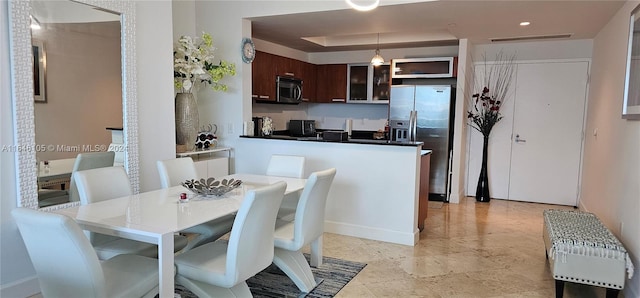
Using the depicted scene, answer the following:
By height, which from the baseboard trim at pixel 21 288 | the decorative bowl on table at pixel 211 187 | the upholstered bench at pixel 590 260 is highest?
the decorative bowl on table at pixel 211 187

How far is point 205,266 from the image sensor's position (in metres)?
2.27

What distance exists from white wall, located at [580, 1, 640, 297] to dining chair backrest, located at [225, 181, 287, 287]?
2459 millimetres

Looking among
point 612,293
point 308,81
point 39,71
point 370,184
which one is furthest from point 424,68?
point 39,71

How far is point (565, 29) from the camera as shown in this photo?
4.79 meters

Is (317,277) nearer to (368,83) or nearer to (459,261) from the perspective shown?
(459,261)

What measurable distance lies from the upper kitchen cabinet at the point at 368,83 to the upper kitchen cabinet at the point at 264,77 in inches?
62.8

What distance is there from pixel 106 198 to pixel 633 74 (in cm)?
403

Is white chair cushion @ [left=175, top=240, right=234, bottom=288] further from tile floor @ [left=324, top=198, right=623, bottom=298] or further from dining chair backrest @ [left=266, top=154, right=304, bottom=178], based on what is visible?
dining chair backrest @ [left=266, top=154, right=304, bottom=178]

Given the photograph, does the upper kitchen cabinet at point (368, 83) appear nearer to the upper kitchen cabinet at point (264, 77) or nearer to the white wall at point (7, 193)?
the upper kitchen cabinet at point (264, 77)

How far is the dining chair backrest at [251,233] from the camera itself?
2.10 metres

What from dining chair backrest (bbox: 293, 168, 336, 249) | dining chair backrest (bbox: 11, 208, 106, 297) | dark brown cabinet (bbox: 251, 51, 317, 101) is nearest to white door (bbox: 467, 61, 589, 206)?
dark brown cabinet (bbox: 251, 51, 317, 101)

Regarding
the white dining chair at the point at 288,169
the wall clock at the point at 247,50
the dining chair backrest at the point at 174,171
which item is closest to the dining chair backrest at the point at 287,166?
the white dining chair at the point at 288,169

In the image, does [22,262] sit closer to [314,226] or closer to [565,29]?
[314,226]

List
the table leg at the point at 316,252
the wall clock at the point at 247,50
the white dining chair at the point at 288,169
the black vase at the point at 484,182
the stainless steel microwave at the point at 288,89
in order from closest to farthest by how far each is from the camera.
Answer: the table leg at the point at 316,252
the white dining chair at the point at 288,169
the wall clock at the point at 247,50
the black vase at the point at 484,182
the stainless steel microwave at the point at 288,89
